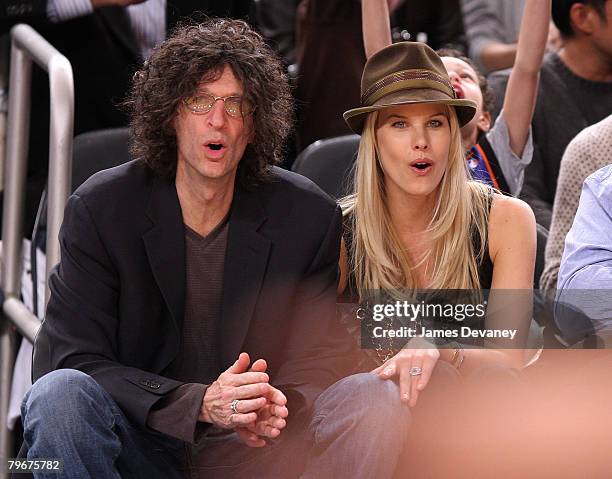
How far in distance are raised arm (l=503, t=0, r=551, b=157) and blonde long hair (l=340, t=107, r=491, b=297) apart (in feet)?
1.75

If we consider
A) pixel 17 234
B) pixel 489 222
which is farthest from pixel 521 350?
pixel 17 234

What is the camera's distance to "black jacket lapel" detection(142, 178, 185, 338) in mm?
2293

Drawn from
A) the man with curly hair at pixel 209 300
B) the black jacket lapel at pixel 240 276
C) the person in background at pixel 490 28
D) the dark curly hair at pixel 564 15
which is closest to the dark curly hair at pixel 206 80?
the man with curly hair at pixel 209 300

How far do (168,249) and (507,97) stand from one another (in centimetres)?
112

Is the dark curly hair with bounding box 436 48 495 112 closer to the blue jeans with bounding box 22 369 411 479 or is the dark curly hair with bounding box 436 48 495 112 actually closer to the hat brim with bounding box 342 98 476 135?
the hat brim with bounding box 342 98 476 135

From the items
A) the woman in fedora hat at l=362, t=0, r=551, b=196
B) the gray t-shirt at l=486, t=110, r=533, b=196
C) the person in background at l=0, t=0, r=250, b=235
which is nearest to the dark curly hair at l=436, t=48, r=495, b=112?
the woman in fedora hat at l=362, t=0, r=551, b=196

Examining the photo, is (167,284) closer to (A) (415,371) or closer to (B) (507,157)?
(A) (415,371)

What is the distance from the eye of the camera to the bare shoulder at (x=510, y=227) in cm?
246

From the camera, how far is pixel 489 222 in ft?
8.16

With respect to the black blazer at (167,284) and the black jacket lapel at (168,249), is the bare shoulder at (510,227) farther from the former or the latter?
the black jacket lapel at (168,249)

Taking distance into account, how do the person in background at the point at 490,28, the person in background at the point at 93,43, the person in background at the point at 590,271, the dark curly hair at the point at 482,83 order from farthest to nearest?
1. the person in background at the point at 490,28
2. the person in background at the point at 93,43
3. the dark curly hair at the point at 482,83
4. the person in background at the point at 590,271

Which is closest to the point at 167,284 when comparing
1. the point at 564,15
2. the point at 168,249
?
the point at 168,249

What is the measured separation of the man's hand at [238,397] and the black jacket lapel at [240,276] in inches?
5.8

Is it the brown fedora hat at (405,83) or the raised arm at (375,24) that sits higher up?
the raised arm at (375,24)
